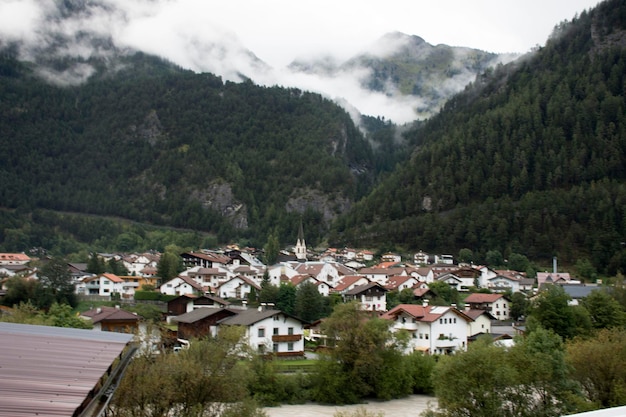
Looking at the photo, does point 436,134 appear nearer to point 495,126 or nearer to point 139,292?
point 495,126

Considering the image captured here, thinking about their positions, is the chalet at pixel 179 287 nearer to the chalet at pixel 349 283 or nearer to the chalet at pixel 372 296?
the chalet at pixel 349 283

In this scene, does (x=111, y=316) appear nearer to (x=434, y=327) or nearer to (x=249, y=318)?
(x=249, y=318)

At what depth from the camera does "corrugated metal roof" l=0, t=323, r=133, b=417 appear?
877 centimetres

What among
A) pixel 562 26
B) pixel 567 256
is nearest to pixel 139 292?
pixel 567 256

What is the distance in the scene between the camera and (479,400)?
29719mm

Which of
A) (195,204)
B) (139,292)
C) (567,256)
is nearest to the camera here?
(139,292)

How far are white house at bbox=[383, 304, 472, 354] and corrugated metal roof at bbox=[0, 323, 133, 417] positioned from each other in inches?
1667

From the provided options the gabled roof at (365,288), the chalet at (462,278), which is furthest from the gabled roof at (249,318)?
the chalet at (462,278)

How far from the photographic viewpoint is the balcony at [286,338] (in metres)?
51.6

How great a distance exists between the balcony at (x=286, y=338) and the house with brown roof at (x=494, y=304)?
2742 cm

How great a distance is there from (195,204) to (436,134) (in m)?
61.6

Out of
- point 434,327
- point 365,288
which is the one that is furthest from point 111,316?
point 365,288

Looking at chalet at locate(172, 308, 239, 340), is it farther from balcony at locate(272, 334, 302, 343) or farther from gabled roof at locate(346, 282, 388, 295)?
gabled roof at locate(346, 282, 388, 295)

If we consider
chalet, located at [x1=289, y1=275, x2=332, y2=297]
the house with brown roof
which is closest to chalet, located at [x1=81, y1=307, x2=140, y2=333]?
chalet, located at [x1=289, y1=275, x2=332, y2=297]
